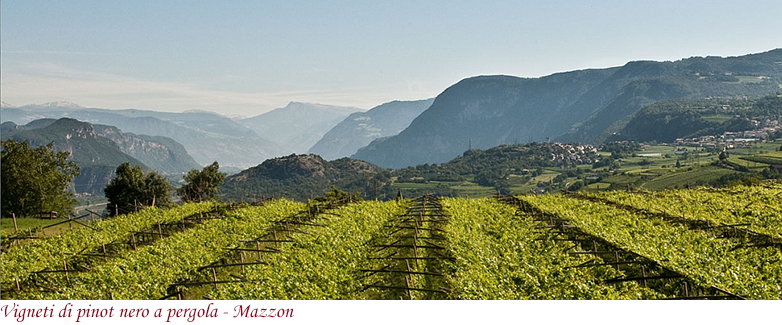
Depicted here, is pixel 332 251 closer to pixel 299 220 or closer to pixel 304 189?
pixel 299 220

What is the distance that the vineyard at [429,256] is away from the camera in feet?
49.0

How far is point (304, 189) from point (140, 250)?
16521 centimetres

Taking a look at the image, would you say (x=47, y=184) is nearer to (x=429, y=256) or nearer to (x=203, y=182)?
(x=203, y=182)

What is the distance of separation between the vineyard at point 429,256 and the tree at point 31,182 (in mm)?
26408

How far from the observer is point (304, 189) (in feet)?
611

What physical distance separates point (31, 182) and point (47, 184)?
2.01m

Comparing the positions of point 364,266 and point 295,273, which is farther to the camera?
point 364,266

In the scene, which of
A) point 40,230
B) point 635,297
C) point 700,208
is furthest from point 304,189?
point 635,297

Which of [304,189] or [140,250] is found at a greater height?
[140,250]

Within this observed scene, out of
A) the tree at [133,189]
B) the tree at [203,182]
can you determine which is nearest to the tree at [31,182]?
the tree at [133,189]

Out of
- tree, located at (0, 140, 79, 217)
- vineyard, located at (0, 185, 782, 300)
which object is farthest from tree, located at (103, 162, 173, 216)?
vineyard, located at (0, 185, 782, 300)

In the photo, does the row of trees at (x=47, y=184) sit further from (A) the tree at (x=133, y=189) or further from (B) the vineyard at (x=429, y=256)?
(B) the vineyard at (x=429, y=256)

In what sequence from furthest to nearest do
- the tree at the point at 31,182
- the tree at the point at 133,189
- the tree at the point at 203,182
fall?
the tree at the point at 203,182, the tree at the point at 133,189, the tree at the point at 31,182

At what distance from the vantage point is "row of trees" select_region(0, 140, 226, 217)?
52.0m
